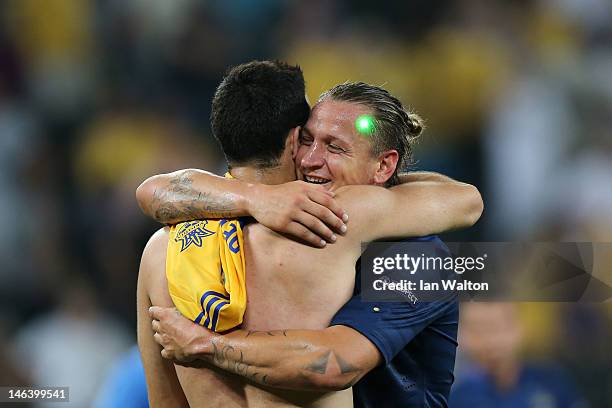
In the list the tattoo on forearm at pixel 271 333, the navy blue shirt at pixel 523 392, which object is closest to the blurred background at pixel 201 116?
the navy blue shirt at pixel 523 392

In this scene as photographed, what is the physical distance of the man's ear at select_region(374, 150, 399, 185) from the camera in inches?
130

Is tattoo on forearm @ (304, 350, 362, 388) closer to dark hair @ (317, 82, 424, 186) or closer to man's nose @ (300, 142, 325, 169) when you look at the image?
man's nose @ (300, 142, 325, 169)

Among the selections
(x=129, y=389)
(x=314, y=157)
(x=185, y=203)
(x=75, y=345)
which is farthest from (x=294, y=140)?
(x=75, y=345)

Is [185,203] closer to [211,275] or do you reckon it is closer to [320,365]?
[211,275]

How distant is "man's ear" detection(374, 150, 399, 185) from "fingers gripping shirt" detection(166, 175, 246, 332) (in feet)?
1.89

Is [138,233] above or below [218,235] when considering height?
above

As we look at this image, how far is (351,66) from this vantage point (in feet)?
23.4

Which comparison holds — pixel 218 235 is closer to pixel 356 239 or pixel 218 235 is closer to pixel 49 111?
pixel 356 239

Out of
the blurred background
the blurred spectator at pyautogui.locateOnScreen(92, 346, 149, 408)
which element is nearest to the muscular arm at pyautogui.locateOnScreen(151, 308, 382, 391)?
the blurred spectator at pyautogui.locateOnScreen(92, 346, 149, 408)

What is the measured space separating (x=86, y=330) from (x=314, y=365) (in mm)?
3542

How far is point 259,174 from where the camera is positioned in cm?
306

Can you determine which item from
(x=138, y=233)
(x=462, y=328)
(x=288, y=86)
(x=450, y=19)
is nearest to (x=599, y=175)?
(x=450, y=19)

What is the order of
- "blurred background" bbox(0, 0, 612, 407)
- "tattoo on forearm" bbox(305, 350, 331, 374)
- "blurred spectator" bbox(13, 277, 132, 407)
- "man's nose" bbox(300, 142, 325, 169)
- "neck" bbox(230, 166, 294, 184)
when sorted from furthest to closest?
"blurred background" bbox(0, 0, 612, 407)
"blurred spectator" bbox(13, 277, 132, 407)
"man's nose" bbox(300, 142, 325, 169)
"neck" bbox(230, 166, 294, 184)
"tattoo on forearm" bbox(305, 350, 331, 374)

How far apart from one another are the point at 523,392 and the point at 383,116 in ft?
7.70
